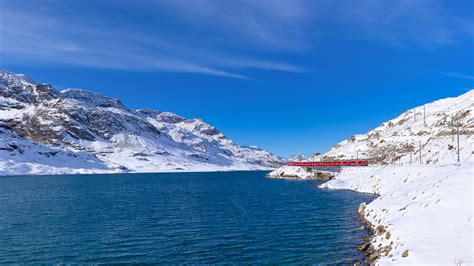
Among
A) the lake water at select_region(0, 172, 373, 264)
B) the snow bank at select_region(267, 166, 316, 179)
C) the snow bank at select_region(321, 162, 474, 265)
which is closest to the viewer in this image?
the snow bank at select_region(321, 162, 474, 265)

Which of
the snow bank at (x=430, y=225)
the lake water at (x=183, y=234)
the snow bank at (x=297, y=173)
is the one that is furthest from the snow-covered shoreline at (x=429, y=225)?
the snow bank at (x=297, y=173)

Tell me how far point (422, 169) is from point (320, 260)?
41406 mm

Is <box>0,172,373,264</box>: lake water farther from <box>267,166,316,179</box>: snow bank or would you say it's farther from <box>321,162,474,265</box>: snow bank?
<box>267,166,316,179</box>: snow bank

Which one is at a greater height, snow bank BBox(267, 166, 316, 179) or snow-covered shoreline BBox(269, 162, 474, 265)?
snow bank BBox(267, 166, 316, 179)

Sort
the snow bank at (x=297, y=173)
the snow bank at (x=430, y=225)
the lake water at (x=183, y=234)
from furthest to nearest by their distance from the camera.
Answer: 1. the snow bank at (x=297, y=173)
2. the lake water at (x=183, y=234)
3. the snow bank at (x=430, y=225)

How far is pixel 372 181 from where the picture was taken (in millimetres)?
93188

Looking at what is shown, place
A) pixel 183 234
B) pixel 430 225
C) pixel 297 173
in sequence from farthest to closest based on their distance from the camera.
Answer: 1. pixel 297 173
2. pixel 183 234
3. pixel 430 225

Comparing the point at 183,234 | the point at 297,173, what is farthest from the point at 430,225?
the point at 297,173

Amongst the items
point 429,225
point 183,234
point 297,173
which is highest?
point 297,173

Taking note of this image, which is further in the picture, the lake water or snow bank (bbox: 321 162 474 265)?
the lake water

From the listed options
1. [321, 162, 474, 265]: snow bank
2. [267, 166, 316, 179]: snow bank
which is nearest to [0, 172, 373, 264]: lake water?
[321, 162, 474, 265]: snow bank

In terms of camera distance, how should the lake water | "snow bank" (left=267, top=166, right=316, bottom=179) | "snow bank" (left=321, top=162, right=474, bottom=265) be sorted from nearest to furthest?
1. "snow bank" (left=321, top=162, right=474, bottom=265)
2. the lake water
3. "snow bank" (left=267, top=166, right=316, bottom=179)

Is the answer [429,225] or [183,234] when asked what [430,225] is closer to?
[429,225]

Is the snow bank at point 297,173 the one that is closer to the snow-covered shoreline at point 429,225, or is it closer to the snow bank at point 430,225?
the snow-covered shoreline at point 429,225
